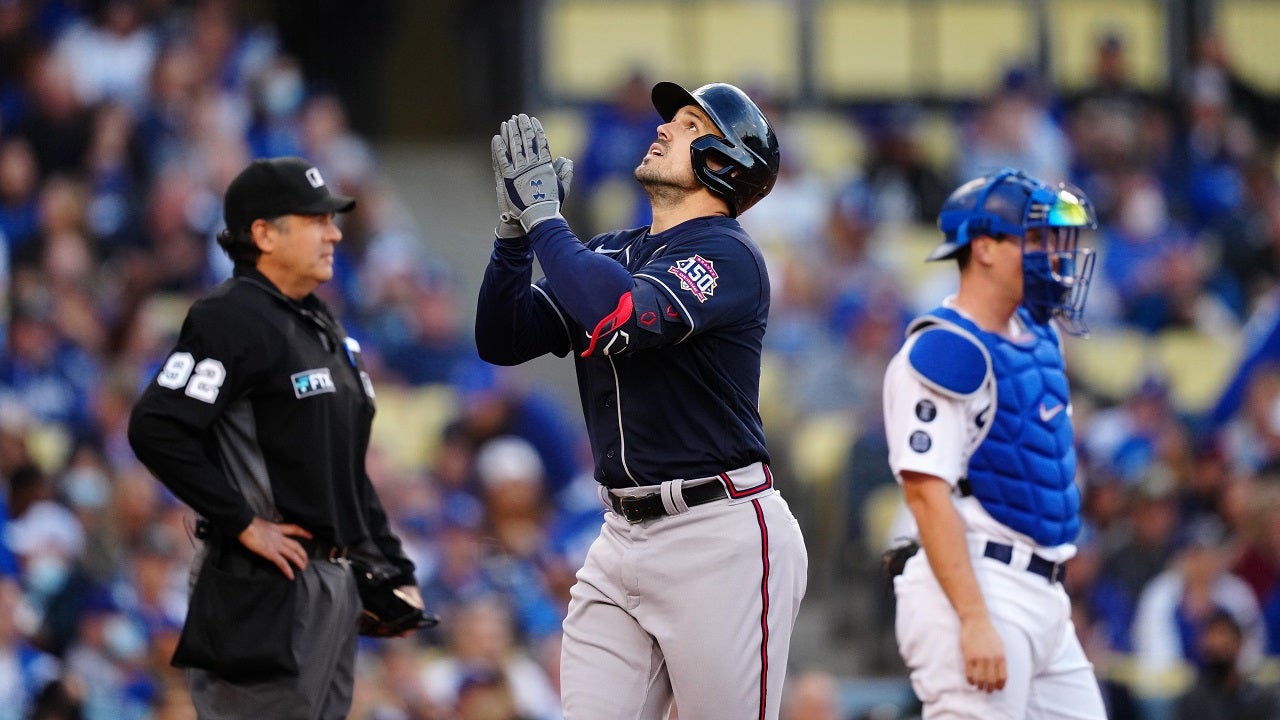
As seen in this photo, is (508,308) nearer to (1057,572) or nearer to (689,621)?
(689,621)

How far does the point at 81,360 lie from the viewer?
9570 mm

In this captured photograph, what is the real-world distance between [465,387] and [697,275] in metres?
6.34

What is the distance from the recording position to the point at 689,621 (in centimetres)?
426

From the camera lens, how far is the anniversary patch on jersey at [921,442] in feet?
16.0

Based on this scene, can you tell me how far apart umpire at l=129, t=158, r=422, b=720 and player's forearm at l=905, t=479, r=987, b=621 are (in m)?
1.47

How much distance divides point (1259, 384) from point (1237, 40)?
680 cm

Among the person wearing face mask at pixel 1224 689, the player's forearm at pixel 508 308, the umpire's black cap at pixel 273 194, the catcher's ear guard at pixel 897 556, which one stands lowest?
the person wearing face mask at pixel 1224 689

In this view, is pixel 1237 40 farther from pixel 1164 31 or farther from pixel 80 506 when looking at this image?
pixel 80 506

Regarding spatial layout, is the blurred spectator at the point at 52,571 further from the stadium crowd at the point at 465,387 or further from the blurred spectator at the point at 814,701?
the blurred spectator at the point at 814,701

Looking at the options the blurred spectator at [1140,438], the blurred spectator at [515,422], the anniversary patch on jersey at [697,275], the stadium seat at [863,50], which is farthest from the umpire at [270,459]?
the stadium seat at [863,50]

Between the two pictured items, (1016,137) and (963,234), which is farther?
(1016,137)

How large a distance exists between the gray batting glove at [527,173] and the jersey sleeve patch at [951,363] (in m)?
1.22

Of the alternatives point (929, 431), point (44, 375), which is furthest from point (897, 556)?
point (44, 375)

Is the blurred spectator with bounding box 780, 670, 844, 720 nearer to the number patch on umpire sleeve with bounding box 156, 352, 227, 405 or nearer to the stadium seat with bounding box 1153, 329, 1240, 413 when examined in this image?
the number patch on umpire sleeve with bounding box 156, 352, 227, 405
